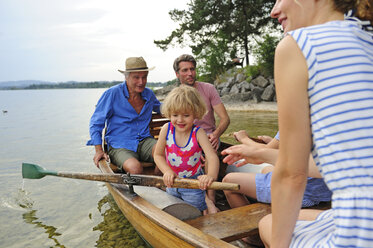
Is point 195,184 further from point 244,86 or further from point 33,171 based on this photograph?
point 244,86

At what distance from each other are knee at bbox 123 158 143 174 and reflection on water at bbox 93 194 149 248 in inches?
32.0

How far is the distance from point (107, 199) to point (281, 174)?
202 inches

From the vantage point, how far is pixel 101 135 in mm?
4605

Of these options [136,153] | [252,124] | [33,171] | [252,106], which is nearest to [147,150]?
[136,153]

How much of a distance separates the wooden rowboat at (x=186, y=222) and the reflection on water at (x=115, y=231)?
90 cm

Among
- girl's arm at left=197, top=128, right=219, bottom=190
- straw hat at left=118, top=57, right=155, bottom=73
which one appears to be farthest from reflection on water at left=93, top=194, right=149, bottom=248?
straw hat at left=118, top=57, right=155, bottom=73

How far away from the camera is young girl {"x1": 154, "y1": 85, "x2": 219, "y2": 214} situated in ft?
9.61

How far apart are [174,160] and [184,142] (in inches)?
8.3

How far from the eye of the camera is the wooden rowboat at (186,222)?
2.09 meters

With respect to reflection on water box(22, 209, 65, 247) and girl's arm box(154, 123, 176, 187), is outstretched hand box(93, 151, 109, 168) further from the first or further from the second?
girl's arm box(154, 123, 176, 187)

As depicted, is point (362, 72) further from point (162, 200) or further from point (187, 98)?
point (162, 200)

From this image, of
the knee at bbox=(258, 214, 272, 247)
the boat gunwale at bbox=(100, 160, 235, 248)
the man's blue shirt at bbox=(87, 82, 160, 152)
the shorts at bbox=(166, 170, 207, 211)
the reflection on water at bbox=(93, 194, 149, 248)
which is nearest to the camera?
the knee at bbox=(258, 214, 272, 247)

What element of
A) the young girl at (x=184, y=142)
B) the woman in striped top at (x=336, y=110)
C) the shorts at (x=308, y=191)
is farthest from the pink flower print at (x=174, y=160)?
the woman in striped top at (x=336, y=110)

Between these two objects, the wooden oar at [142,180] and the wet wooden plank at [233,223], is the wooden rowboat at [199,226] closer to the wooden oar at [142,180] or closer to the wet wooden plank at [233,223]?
the wet wooden plank at [233,223]
